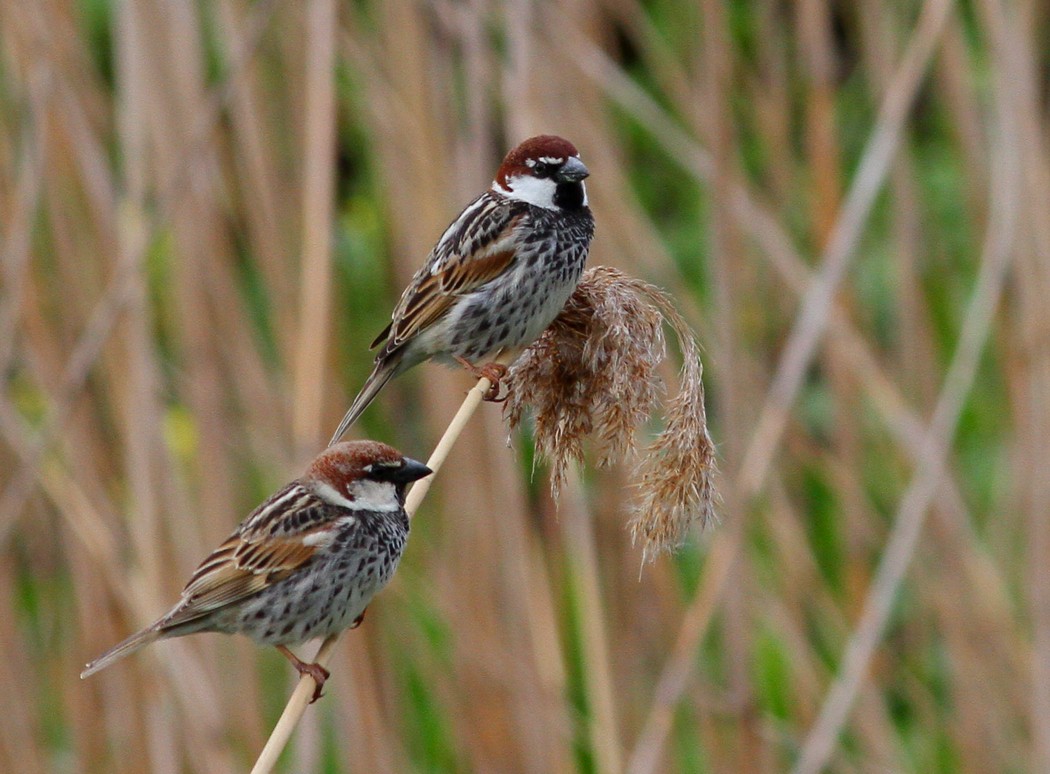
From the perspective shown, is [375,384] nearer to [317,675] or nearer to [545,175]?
[545,175]

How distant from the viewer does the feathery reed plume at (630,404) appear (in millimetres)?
2105

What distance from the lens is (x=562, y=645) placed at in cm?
365

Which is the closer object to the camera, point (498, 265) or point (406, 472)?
point (406, 472)

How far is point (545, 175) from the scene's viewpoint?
2768 mm

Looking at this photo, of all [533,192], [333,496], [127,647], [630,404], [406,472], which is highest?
[533,192]

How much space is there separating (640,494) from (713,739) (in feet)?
3.87

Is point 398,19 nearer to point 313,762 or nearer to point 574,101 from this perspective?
point 574,101

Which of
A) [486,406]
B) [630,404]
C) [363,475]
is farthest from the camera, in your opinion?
[486,406]

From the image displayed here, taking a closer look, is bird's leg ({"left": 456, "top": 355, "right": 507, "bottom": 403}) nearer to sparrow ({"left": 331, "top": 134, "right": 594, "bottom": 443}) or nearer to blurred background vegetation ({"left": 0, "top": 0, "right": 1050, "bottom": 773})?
sparrow ({"left": 331, "top": 134, "right": 594, "bottom": 443})

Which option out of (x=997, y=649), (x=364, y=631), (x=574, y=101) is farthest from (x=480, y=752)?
(x=574, y=101)

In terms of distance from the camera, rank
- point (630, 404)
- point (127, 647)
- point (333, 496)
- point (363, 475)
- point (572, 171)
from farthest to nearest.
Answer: point (572, 171) → point (333, 496) → point (363, 475) → point (127, 647) → point (630, 404)

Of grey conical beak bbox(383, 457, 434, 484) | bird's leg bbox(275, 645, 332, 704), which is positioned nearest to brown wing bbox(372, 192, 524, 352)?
grey conical beak bbox(383, 457, 434, 484)

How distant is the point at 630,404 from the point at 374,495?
0.51m

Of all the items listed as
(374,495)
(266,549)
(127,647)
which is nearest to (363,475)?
(374,495)
